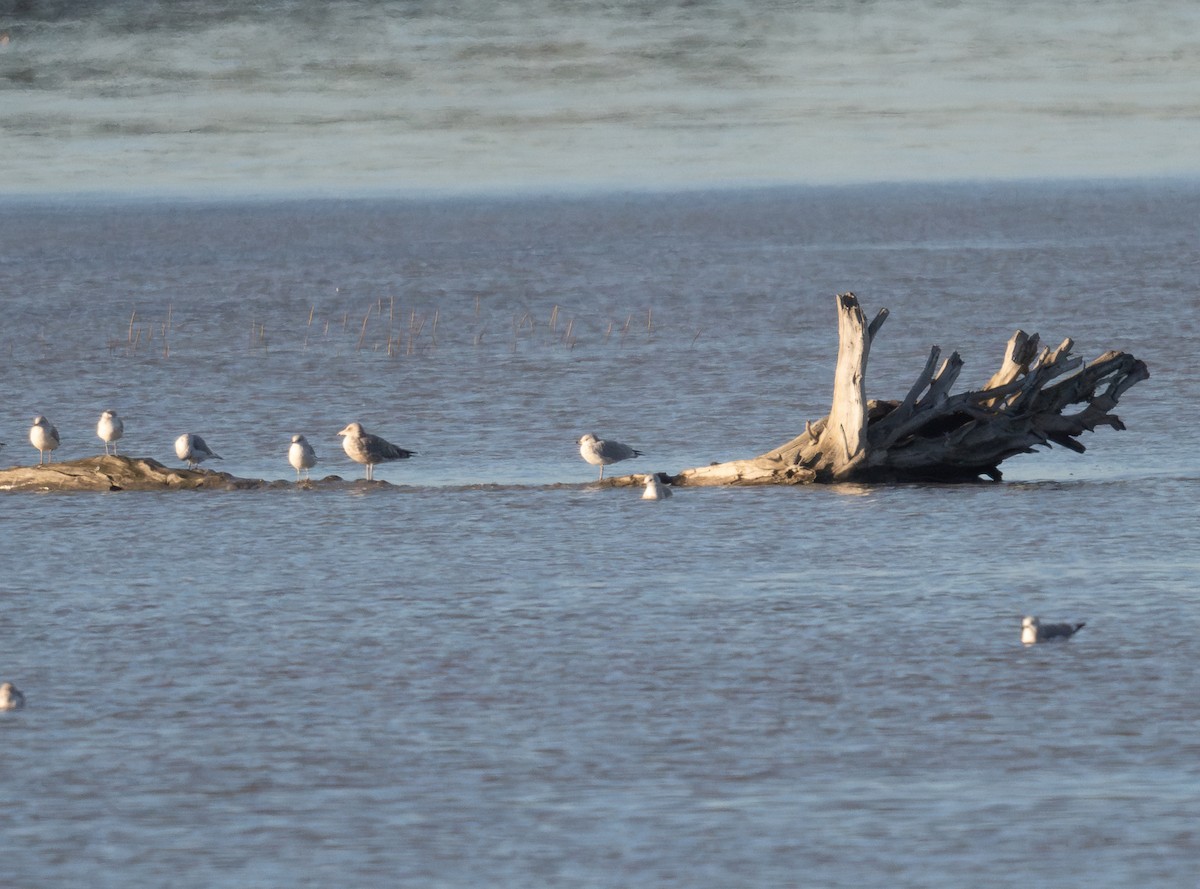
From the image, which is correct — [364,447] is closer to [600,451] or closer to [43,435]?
[600,451]

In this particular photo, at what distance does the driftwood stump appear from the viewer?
22.3 meters

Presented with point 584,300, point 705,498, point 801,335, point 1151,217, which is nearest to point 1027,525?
point 705,498

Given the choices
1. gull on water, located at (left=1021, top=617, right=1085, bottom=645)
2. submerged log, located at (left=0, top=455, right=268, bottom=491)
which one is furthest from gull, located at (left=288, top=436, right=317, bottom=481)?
gull on water, located at (left=1021, top=617, right=1085, bottom=645)

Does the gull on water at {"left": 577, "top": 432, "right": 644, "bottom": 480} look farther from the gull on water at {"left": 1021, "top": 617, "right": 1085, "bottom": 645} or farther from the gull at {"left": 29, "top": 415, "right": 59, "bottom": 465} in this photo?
the gull on water at {"left": 1021, "top": 617, "right": 1085, "bottom": 645}

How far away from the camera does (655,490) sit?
870 inches

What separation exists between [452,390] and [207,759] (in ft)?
70.4

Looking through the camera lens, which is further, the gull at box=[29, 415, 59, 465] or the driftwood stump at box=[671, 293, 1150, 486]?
the gull at box=[29, 415, 59, 465]

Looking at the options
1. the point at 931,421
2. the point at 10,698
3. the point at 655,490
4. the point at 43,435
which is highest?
the point at 931,421

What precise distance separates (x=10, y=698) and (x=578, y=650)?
367 cm

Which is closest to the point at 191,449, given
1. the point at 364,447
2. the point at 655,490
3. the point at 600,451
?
the point at 364,447

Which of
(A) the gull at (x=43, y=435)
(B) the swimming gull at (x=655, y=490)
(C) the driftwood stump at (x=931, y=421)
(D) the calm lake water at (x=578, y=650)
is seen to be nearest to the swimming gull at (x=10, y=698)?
(D) the calm lake water at (x=578, y=650)

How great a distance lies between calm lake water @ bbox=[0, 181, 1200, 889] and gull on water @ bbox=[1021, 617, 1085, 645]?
0.15 m

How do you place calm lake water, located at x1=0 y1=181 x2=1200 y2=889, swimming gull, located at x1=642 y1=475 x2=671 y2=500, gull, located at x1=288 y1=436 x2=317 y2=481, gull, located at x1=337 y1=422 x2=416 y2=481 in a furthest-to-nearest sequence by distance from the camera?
gull, located at x1=337 y1=422 x2=416 y2=481 → gull, located at x1=288 y1=436 x2=317 y2=481 → swimming gull, located at x1=642 y1=475 x2=671 y2=500 → calm lake water, located at x1=0 y1=181 x2=1200 y2=889

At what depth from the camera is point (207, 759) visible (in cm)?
1291
